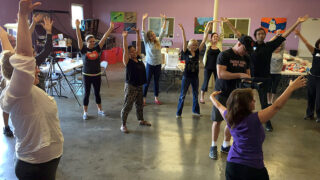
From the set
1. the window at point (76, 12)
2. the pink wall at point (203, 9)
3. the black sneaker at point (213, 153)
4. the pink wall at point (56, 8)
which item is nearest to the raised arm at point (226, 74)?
the black sneaker at point (213, 153)

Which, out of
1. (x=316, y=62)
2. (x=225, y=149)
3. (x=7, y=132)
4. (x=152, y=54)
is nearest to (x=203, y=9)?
(x=152, y=54)

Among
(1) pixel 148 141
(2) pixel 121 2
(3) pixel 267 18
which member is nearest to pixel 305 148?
(1) pixel 148 141

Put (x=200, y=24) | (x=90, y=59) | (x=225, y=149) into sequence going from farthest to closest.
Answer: (x=200, y=24) → (x=90, y=59) → (x=225, y=149)

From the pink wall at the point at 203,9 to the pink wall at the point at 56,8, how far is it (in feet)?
2.69

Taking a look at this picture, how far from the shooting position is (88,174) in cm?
312

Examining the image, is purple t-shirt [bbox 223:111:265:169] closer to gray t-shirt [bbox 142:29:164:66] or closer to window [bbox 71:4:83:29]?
gray t-shirt [bbox 142:29:164:66]

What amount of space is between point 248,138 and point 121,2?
12.8 m

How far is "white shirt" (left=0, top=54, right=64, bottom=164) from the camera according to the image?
4.80ft

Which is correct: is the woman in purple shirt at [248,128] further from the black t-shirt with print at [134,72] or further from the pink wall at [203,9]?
the pink wall at [203,9]

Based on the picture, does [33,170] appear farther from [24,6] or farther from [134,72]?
[134,72]

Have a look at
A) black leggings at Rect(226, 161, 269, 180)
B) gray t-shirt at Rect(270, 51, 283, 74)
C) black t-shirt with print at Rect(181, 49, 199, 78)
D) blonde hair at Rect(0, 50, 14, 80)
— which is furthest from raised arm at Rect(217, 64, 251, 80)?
gray t-shirt at Rect(270, 51, 283, 74)

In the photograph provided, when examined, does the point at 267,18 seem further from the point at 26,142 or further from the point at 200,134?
the point at 26,142

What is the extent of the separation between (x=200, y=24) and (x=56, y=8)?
22.1 ft

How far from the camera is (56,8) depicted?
10773 mm
